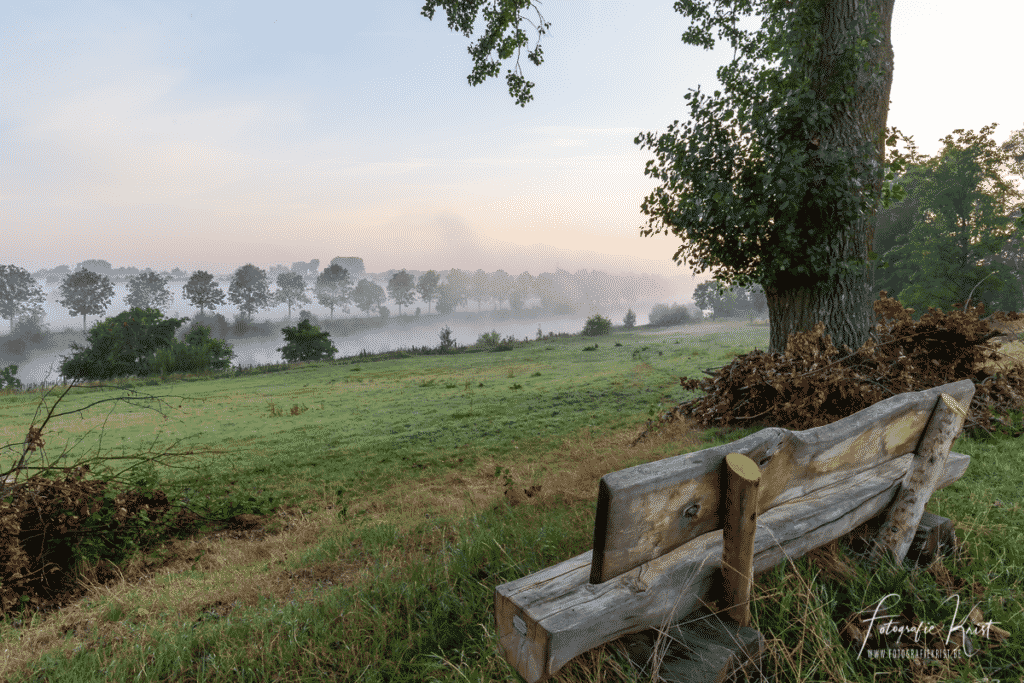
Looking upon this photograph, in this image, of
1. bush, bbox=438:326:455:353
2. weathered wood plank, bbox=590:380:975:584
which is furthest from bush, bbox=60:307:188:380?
weathered wood plank, bbox=590:380:975:584

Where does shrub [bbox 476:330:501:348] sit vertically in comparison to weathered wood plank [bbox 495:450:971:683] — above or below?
below

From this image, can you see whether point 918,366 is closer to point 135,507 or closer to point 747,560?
point 747,560

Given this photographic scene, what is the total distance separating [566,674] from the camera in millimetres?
2523

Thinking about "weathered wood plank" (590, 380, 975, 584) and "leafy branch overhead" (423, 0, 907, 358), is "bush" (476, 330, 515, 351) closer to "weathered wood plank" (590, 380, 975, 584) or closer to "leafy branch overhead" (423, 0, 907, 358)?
"leafy branch overhead" (423, 0, 907, 358)

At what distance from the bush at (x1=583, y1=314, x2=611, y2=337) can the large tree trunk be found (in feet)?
127

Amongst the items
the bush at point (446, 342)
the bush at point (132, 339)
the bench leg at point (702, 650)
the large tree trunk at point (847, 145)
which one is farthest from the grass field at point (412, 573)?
the bush at point (132, 339)

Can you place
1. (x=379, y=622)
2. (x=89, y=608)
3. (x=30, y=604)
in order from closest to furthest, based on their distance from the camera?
1. (x=379, y=622)
2. (x=89, y=608)
3. (x=30, y=604)

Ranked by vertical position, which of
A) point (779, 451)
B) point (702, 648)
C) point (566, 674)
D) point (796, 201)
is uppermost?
point (796, 201)

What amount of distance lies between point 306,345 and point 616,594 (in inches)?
1698

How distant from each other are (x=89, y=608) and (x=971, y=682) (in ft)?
20.4

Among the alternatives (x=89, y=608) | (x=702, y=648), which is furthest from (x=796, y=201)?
(x=89, y=608)

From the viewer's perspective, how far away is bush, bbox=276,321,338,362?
4147 centimetres

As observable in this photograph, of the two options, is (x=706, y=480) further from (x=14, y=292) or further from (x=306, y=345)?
(x=14, y=292)

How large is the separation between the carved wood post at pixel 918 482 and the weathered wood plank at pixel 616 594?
75 cm
